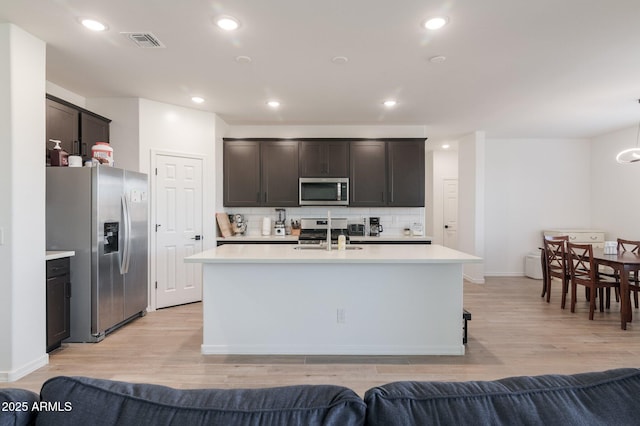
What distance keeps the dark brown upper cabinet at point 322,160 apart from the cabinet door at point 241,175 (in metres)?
0.76

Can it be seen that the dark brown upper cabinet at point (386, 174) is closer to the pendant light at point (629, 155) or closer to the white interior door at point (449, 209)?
the pendant light at point (629, 155)

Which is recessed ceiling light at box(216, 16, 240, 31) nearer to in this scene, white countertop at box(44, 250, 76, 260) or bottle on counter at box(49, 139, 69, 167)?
bottle on counter at box(49, 139, 69, 167)

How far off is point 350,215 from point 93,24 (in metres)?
4.08

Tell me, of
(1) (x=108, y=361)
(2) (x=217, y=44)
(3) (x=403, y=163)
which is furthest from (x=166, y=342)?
(3) (x=403, y=163)

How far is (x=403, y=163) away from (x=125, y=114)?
4016 millimetres

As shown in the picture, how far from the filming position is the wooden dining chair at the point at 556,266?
14.3 ft

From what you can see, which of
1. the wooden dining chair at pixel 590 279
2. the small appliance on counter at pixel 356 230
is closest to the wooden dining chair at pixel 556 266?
the wooden dining chair at pixel 590 279

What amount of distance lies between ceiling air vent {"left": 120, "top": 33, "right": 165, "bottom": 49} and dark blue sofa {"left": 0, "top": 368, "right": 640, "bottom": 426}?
2721mm

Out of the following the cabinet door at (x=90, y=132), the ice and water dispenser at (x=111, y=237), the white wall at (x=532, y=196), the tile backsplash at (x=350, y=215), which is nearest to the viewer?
the ice and water dispenser at (x=111, y=237)

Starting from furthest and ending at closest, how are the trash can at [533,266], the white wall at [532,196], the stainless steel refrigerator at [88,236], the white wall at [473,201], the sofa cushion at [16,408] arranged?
the white wall at [532,196]
the trash can at [533,266]
the white wall at [473,201]
the stainless steel refrigerator at [88,236]
the sofa cushion at [16,408]

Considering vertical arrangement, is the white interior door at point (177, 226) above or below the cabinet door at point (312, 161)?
below

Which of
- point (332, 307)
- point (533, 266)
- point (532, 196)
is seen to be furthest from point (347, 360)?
point (532, 196)

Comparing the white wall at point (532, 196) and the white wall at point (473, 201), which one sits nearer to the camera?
the white wall at point (473, 201)

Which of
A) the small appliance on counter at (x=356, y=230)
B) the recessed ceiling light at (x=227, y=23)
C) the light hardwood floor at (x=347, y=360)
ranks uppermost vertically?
the recessed ceiling light at (x=227, y=23)
